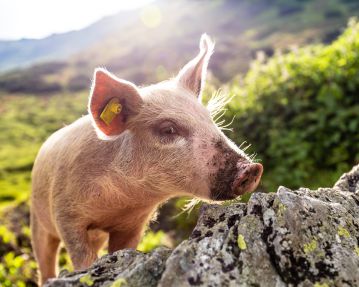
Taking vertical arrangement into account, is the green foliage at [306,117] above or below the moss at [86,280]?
below

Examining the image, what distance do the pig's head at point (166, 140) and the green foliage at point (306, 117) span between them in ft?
14.4

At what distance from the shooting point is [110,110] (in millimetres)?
4461

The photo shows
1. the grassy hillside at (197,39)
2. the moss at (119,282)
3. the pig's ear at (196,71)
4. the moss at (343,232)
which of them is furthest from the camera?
the grassy hillside at (197,39)

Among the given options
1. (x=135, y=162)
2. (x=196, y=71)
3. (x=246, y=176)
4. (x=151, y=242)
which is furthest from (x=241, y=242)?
(x=151, y=242)

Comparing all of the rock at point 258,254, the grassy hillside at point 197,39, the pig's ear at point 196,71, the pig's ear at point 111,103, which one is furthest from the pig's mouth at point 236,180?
the grassy hillside at point 197,39

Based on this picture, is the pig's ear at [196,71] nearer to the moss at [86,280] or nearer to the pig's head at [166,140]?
the pig's head at [166,140]

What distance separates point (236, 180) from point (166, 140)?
957 mm

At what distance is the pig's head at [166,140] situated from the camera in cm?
396

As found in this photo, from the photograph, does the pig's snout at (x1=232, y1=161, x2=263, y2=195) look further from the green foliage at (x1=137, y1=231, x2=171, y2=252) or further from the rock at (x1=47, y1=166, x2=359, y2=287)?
the green foliage at (x1=137, y1=231, x2=171, y2=252)

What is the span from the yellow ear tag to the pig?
10mm

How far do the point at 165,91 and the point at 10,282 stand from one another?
3.81 m

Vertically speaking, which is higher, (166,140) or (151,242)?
(166,140)

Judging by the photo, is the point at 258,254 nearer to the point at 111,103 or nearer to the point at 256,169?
the point at 256,169

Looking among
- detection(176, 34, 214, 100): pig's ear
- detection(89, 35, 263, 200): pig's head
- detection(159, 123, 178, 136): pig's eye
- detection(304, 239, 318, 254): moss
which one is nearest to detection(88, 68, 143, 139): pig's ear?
detection(89, 35, 263, 200): pig's head
